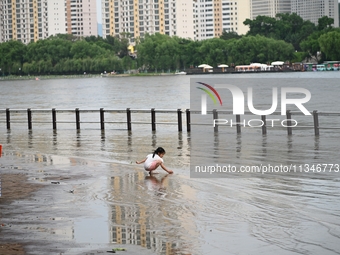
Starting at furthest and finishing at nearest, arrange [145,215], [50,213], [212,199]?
1. [212,199]
2. [50,213]
3. [145,215]

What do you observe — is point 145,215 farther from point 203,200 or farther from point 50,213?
point 203,200

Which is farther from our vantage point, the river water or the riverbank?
the river water

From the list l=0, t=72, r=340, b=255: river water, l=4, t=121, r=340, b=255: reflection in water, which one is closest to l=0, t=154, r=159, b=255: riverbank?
l=0, t=72, r=340, b=255: river water

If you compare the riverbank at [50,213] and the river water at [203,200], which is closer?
the riverbank at [50,213]

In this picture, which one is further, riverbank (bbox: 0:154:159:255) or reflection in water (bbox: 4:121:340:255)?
reflection in water (bbox: 4:121:340:255)

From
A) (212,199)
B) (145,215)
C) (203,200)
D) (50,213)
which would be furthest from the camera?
(212,199)

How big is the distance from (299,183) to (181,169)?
12.9 feet

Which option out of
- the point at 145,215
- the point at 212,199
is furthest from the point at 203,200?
the point at 145,215

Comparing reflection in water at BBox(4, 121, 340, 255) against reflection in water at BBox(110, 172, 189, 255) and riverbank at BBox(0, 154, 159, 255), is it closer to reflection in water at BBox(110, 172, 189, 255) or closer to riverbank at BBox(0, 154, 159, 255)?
reflection in water at BBox(110, 172, 189, 255)

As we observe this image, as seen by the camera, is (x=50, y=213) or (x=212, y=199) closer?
(x=50, y=213)

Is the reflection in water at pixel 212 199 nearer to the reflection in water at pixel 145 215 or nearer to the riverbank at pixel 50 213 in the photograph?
the reflection in water at pixel 145 215

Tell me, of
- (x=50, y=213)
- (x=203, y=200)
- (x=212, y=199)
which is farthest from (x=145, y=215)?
(x=212, y=199)

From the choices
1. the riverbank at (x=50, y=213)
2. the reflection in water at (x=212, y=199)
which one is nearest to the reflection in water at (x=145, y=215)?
the reflection in water at (x=212, y=199)

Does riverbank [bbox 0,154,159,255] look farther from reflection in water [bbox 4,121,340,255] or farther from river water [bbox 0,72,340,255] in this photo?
reflection in water [bbox 4,121,340,255]
